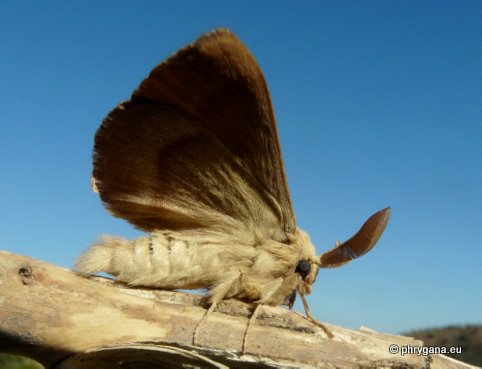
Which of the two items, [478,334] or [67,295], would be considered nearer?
[67,295]

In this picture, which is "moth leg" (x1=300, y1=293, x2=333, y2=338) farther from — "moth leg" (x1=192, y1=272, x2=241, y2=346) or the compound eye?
"moth leg" (x1=192, y1=272, x2=241, y2=346)

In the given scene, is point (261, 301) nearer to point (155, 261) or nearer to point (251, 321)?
point (251, 321)

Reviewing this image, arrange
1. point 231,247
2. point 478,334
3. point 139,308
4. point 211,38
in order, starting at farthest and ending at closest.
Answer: point 478,334 → point 231,247 → point 139,308 → point 211,38

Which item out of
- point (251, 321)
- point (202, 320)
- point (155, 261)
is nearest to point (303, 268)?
point (251, 321)

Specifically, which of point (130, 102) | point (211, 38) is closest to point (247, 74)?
point (211, 38)

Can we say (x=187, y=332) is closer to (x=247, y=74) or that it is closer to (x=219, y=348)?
(x=219, y=348)

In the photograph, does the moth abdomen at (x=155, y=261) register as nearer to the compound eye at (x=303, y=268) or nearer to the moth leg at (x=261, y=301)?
the moth leg at (x=261, y=301)
